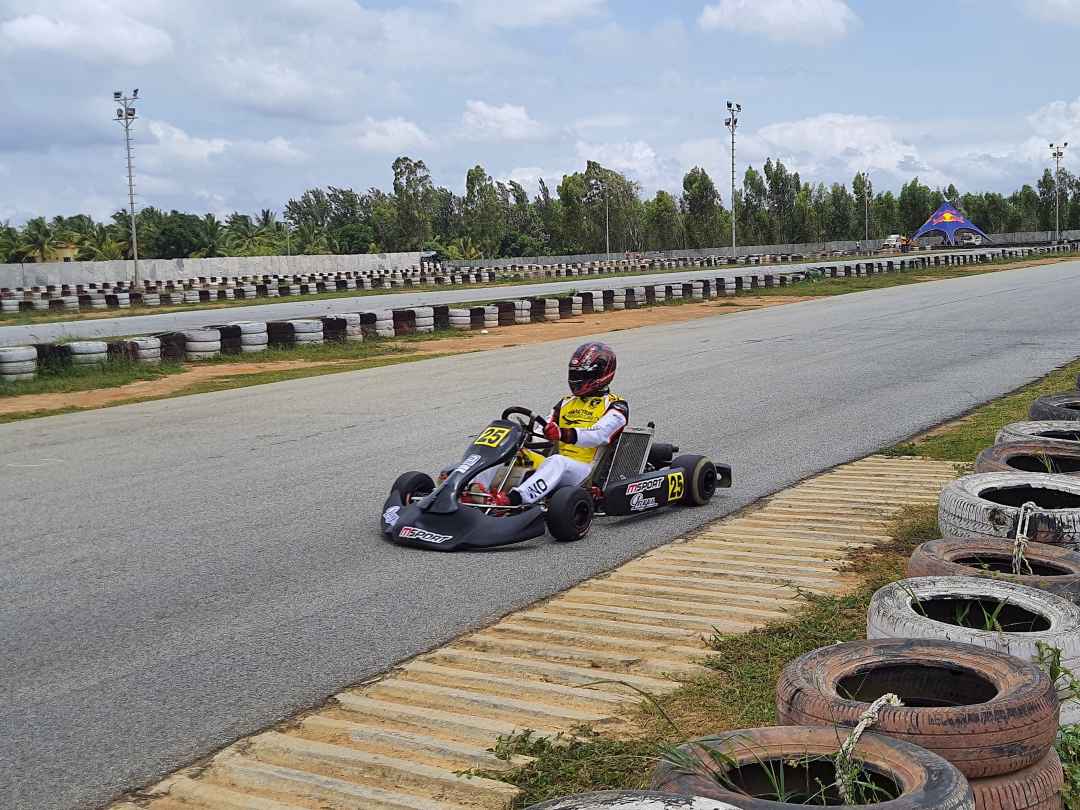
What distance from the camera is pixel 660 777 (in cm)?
244

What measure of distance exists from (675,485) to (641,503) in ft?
0.93

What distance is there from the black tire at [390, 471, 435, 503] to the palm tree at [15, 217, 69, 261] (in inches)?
2389

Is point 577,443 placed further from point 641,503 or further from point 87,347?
point 87,347

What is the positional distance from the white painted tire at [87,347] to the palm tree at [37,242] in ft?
164

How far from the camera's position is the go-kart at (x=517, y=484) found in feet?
19.4

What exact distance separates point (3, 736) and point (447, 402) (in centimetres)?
757

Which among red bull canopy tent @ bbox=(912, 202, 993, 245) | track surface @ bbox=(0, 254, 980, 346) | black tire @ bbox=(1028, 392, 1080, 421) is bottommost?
black tire @ bbox=(1028, 392, 1080, 421)

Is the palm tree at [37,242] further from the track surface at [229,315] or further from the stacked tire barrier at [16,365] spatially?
A: the stacked tire barrier at [16,365]

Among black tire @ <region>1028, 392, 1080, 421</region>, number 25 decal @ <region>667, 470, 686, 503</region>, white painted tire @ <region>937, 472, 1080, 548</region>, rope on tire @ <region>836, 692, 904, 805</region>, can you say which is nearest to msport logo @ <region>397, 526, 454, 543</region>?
number 25 decal @ <region>667, 470, 686, 503</region>

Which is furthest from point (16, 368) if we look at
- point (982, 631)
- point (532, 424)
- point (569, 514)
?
point (982, 631)

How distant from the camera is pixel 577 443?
6.48 m

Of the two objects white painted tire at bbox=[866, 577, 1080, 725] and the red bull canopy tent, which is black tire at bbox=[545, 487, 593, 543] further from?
the red bull canopy tent

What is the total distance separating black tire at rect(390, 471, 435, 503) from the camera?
631cm

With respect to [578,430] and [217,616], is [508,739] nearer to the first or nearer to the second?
[217,616]
